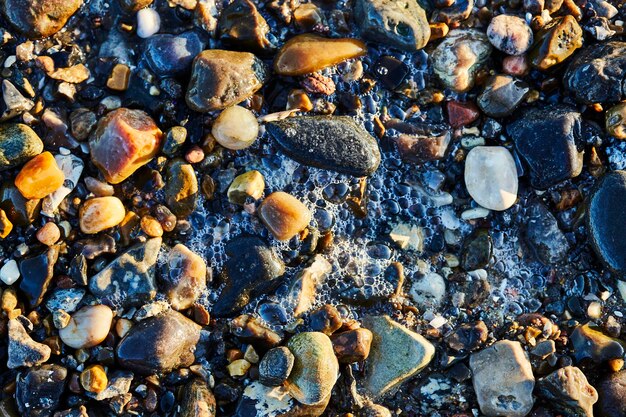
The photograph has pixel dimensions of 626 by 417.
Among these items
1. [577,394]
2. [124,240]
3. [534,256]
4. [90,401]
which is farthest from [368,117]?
[90,401]

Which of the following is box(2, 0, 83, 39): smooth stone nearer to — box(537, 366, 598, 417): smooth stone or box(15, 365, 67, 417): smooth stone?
box(15, 365, 67, 417): smooth stone

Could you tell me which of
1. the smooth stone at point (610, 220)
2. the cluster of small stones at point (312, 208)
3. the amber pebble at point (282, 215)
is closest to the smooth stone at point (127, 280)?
the cluster of small stones at point (312, 208)

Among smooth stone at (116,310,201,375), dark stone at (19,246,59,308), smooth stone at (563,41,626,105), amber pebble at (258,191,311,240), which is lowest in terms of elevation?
smooth stone at (116,310,201,375)

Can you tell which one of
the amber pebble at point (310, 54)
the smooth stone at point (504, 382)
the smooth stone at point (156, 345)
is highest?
the amber pebble at point (310, 54)

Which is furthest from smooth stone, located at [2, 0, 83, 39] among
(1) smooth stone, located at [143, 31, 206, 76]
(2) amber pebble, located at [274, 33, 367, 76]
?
(2) amber pebble, located at [274, 33, 367, 76]

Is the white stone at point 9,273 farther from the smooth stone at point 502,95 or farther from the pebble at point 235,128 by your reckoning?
the smooth stone at point 502,95
